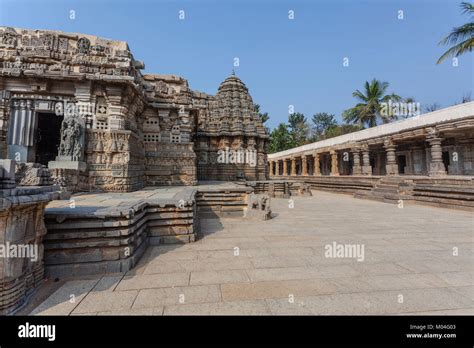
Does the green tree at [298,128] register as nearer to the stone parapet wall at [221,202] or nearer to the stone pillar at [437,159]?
the stone pillar at [437,159]

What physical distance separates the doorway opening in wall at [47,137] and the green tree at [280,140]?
3972cm

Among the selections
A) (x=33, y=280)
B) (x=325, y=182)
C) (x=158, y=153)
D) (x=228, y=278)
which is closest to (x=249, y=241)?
(x=228, y=278)

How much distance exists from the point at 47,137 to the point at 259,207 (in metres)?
12.6

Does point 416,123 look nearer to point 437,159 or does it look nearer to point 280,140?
point 437,159

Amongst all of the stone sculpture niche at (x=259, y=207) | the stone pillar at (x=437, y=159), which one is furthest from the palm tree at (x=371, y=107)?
the stone sculpture niche at (x=259, y=207)

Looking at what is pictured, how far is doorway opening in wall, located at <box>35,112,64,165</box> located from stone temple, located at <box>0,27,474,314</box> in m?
0.07

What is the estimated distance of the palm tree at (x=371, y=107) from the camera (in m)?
32.1

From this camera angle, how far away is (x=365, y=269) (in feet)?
11.6

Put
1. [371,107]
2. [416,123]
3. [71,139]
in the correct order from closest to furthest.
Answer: [71,139] < [416,123] < [371,107]

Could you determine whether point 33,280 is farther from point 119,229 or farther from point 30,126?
point 30,126

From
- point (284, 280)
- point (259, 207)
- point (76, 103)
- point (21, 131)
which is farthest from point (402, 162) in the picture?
point (21, 131)

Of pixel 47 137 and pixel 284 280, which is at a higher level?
pixel 47 137

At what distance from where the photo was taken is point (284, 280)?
314cm

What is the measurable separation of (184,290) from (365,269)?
2.87m
